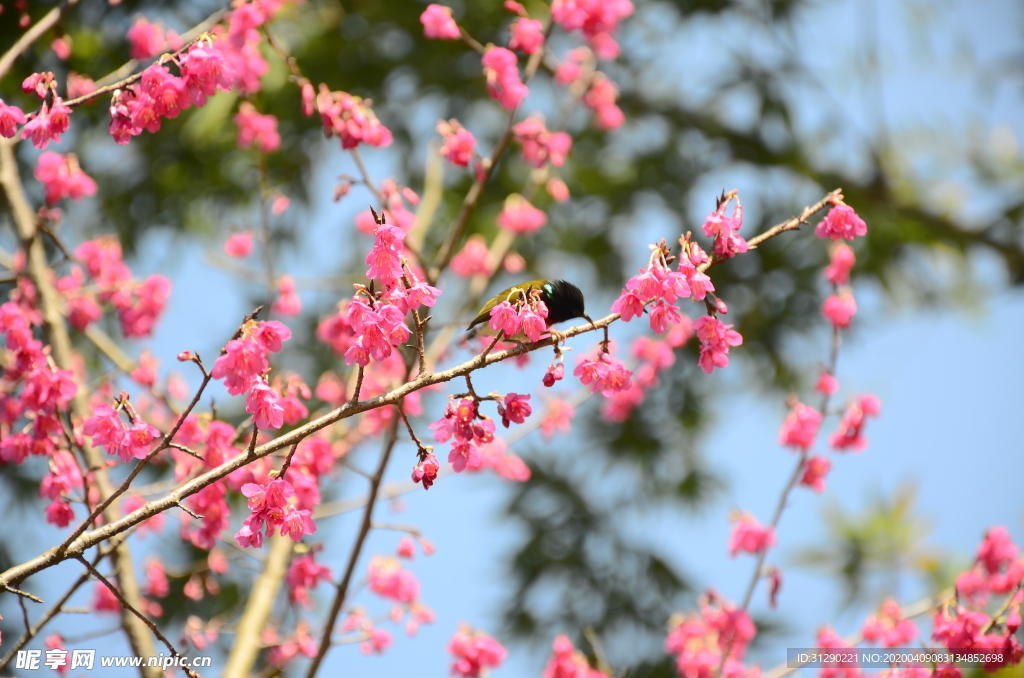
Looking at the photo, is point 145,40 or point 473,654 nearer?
point 473,654

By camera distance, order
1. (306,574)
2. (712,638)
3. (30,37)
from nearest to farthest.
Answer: (30,37) → (306,574) → (712,638)

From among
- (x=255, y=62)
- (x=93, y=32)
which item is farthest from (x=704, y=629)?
(x=93, y=32)

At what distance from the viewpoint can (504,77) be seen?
2252 mm

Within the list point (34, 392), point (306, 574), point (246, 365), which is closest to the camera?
point (246, 365)

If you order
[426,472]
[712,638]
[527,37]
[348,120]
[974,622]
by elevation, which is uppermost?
[527,37]

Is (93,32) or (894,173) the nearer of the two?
(93,32)

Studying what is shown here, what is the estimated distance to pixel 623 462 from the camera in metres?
4.91

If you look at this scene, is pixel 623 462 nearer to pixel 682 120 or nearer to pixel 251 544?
pixel 682 120

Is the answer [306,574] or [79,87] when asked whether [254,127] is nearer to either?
[79,87]

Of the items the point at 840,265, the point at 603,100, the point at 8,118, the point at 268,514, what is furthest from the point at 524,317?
the point at 603,100

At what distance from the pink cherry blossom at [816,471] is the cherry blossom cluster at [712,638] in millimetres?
438

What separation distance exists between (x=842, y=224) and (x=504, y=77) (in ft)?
3.74

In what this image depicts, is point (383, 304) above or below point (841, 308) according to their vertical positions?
below

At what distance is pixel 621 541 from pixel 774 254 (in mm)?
2047
